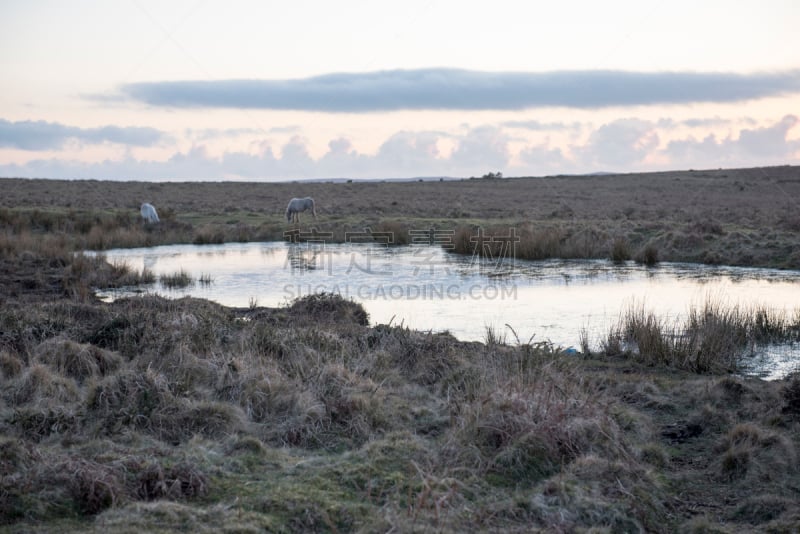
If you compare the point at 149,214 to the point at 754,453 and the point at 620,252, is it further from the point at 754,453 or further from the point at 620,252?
the point at 754,453

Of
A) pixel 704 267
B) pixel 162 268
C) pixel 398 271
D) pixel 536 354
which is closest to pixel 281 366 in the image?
pixel 536 354

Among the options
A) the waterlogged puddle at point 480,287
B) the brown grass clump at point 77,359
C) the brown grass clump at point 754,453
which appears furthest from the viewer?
the waterlogged puddle at point 480,287

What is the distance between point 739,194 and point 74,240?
45.3 m

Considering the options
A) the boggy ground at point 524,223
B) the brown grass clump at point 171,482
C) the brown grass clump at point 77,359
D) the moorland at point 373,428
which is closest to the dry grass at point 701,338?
the moorland at point 373,428

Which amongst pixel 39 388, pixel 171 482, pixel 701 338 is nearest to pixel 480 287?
pixel 701 338

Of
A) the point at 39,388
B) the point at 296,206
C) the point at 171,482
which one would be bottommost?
the point at 171,482

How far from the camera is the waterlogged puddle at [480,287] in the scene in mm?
12242

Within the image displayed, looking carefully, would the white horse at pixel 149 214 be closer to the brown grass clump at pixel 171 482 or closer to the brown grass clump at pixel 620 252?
the brown grass clump at pixel 620 252

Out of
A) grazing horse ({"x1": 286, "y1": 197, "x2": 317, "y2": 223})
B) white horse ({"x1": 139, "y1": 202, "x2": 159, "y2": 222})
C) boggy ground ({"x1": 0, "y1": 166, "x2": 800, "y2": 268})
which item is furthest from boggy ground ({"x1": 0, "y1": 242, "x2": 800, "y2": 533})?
grazing horse ({"x1": 286, "y1": 197, "x2": 317, "y2": 223})

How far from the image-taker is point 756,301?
44.2 feet

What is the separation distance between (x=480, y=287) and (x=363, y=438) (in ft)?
33.8

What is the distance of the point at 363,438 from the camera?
6039 millimetres

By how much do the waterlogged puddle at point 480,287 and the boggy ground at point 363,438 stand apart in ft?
8.10

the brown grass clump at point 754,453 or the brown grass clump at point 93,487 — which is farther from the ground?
the brown grass clump at point 93,487
